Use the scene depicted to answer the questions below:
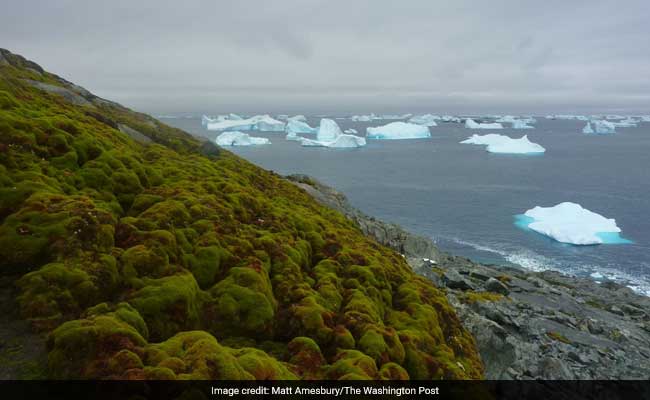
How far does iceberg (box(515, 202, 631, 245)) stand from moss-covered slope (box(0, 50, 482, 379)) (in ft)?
196

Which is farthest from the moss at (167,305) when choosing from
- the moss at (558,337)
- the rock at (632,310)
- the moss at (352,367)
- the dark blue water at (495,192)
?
the dark blue water at (495,192)

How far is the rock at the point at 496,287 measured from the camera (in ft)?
119

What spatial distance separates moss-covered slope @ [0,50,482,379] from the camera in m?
9.58

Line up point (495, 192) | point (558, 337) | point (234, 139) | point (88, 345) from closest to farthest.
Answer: point (88, 345) < point (558, 337) < point (495, 192) < point (234, 139)

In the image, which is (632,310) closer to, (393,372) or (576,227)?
(576,227)

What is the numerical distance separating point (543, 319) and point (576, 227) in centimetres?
4449

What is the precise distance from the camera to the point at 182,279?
12172 mm

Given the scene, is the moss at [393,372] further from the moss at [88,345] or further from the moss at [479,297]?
the moss at [479,297]

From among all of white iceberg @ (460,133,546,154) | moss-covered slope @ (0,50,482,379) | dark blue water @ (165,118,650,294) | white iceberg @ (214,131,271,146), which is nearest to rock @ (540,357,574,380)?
moss-covered slope @ (0,50,482,379)

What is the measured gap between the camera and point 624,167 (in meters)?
134

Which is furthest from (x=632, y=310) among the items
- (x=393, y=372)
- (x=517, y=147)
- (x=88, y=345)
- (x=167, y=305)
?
(x=517, y=147)

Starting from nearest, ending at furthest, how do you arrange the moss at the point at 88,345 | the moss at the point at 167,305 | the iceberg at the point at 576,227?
the moss at the point at 88,345 < the moss at the point at 167,305 < the iceberg at the point at 576,227

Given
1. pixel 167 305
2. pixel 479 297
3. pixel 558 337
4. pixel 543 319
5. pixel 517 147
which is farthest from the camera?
pixel 517 147

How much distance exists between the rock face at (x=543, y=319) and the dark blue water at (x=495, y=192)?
474 inches
